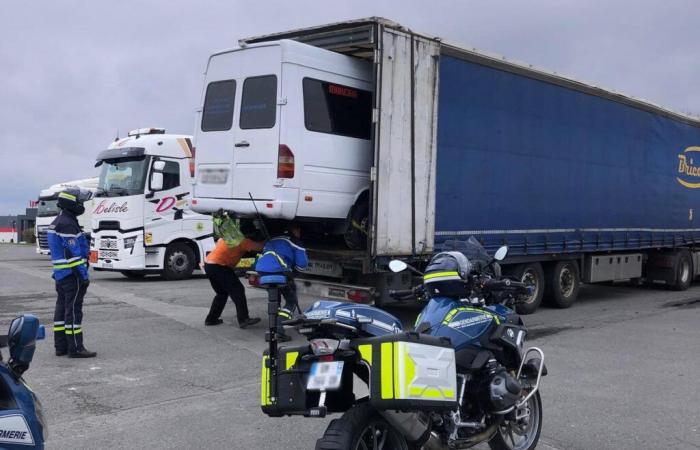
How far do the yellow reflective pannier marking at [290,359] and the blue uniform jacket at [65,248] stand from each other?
4.81m

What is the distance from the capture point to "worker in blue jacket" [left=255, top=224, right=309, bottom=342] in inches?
321

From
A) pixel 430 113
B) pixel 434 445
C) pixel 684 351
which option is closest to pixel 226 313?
pixel 430 113

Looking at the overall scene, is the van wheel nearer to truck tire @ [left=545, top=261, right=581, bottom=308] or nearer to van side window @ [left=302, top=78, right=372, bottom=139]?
van side window @ [left=302, top=78, right=372, bottom=139]

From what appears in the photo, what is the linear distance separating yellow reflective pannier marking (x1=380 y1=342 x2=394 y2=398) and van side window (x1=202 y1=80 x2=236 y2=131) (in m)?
6.28

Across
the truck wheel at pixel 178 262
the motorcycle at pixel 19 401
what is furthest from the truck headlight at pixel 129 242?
the motorcycle at pixel 19 401

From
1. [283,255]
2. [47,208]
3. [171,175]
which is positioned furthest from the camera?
[47,208]

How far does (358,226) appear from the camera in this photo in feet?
30.7

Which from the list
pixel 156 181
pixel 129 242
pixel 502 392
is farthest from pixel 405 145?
pixel 129 242

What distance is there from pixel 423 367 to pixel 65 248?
5.51 m

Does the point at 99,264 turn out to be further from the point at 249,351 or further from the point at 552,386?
the point at 552,386

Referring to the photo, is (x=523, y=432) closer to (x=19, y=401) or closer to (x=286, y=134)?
(x=19, y=401)

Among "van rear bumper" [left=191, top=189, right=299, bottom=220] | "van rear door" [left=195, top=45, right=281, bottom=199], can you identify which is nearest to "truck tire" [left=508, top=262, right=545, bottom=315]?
"van rear bumper" [left=191, top=189, right=299, bottom=220]

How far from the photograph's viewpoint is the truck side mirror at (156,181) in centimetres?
1551

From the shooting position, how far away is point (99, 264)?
1596 centimetres
